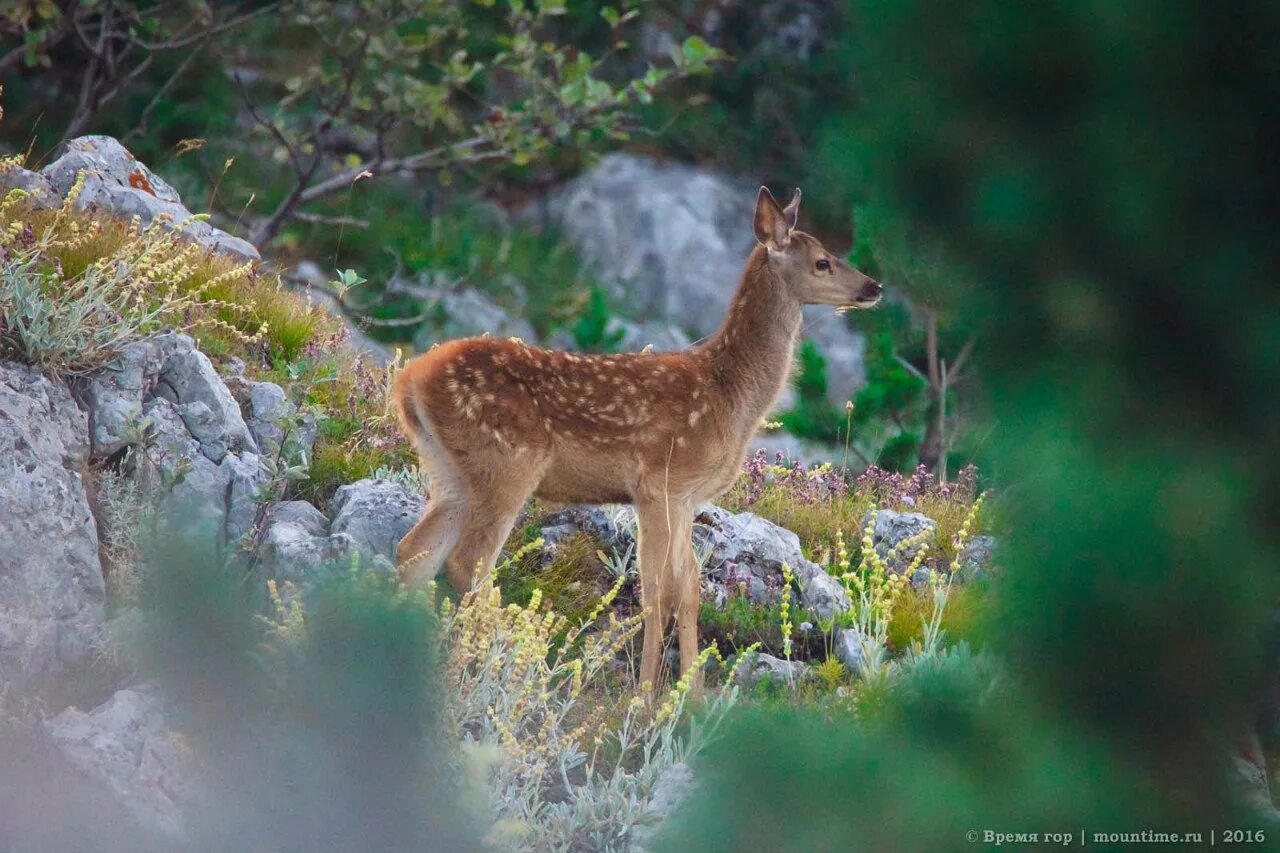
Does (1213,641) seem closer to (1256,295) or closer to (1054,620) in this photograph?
(1054,620)

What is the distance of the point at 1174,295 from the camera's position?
3.75ft

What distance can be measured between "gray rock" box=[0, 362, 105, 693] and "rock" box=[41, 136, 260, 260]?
2.79 meters

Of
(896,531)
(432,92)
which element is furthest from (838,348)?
(896,531)

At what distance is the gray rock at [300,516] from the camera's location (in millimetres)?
6797

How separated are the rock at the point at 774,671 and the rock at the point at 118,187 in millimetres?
3841

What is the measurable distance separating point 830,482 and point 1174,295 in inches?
312

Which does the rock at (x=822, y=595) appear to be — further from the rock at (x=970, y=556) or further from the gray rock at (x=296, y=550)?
the gray rock at (x=296, y=550)

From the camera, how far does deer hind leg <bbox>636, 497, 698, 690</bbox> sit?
7.03 metres

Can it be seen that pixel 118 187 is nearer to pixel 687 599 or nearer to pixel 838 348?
pixel 687 599

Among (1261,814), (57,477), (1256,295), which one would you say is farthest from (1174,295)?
(57,477)

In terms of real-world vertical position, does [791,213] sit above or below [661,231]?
above

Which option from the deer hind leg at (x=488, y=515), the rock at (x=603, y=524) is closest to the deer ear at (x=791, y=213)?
the rock at (x=603, y=524)

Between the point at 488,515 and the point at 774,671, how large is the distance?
4.48ft

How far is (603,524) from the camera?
7980 mm
